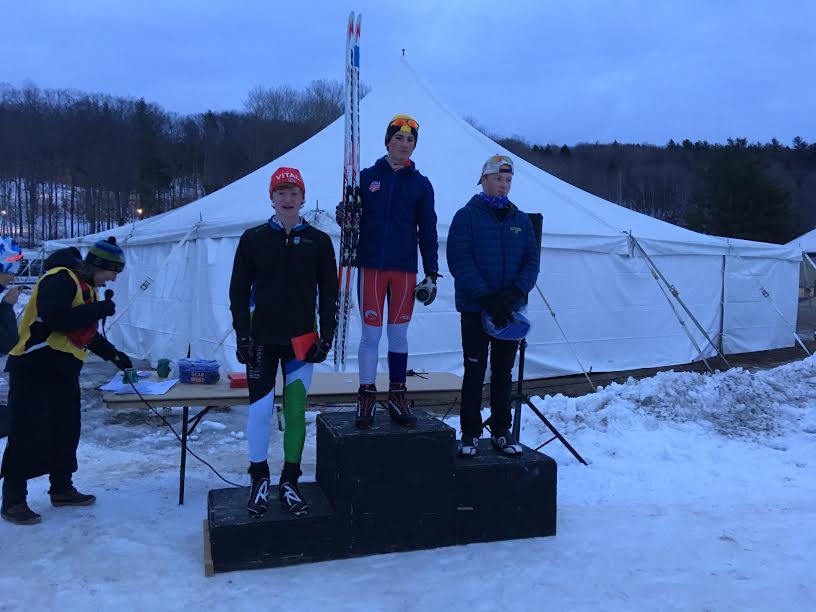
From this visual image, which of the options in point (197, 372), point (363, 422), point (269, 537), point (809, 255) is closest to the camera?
point (269, 537)

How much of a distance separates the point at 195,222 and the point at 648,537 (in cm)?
638

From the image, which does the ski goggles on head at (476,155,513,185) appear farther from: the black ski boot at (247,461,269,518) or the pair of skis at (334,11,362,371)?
the black ski boot at (247,461,269,518)

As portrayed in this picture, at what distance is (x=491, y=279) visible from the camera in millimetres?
3492

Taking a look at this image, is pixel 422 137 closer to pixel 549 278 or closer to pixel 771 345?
pixel 549 278

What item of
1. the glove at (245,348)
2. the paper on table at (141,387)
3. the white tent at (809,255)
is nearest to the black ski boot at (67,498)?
the paper on table at (141,387)

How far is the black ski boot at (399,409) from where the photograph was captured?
3238 millimetres

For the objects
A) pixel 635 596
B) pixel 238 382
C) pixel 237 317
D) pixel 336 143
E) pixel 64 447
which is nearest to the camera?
pixel 635 596

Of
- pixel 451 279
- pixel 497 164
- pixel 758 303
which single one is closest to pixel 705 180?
pixel 758 303

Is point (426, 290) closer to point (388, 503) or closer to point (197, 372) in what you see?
point (388, 503)

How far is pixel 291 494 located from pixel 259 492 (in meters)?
0.16

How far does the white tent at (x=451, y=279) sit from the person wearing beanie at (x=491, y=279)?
145 inches

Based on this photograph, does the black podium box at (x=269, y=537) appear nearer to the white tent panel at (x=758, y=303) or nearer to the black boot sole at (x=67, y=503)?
the black boot sole at (x=67, y=503)

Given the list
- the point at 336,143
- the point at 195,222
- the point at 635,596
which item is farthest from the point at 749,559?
the point at 336,143

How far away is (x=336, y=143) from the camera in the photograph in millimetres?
9055
